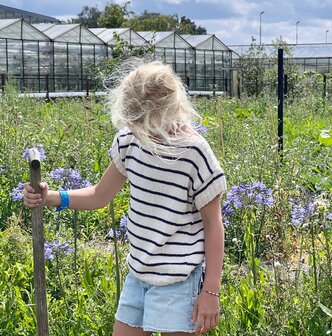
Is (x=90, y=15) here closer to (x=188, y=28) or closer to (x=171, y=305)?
(x=188, y=28)

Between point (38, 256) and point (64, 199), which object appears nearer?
point (38, 256)

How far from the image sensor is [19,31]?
2447 centimetres

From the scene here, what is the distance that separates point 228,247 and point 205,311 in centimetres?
227

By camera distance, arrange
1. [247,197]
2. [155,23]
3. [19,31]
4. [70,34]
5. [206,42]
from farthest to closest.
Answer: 1. [155,23]
2. [206,42]
3. [70,34]
4. [19,31]
5. [247,197]

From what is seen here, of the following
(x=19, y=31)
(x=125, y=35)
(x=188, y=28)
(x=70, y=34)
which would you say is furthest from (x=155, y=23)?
(x=19, y=31)

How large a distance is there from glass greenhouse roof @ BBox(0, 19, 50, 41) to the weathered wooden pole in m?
22.5

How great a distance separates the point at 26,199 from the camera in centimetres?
224

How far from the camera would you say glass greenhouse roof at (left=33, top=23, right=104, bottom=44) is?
26.4m

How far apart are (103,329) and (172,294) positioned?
101cm

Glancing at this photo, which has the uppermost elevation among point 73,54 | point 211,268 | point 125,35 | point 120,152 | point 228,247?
point 125,35

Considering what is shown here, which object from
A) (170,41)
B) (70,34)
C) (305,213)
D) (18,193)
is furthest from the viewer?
(170,41)

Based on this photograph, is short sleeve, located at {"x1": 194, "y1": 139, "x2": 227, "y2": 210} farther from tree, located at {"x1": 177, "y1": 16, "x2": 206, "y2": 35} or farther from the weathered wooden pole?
tree, located at {"x1": 177, "y1": 16, "x2": 206, "y2": 35}

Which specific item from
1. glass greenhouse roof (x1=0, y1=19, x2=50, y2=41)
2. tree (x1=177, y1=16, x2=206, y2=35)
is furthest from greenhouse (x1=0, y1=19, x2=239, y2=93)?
tree (x1=177, y1=16, x2=206, y2=35)

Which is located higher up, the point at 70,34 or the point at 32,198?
the point at 70,34
